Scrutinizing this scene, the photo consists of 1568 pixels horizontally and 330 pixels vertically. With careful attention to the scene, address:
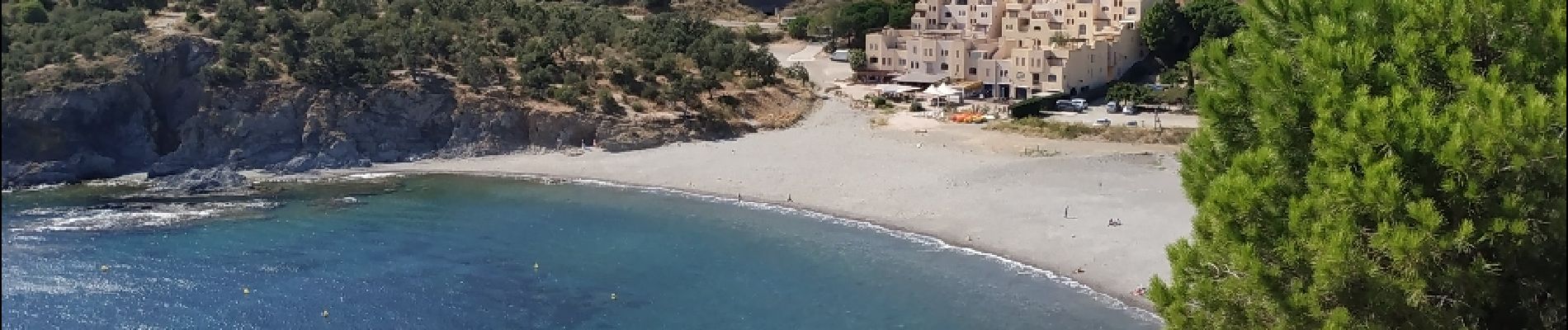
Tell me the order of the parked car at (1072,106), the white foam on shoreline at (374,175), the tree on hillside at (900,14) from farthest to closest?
the tree on hillside at (900,14)
the parked car at (1072,106)
the white foam on shoreline at (374,175)

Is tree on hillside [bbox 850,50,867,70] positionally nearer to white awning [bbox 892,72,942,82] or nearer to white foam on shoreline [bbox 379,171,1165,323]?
white awning [bbox 892,72,942,82]

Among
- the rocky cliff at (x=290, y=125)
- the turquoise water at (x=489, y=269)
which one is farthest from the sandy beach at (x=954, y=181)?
the turquoise water at (x=489, y=269)

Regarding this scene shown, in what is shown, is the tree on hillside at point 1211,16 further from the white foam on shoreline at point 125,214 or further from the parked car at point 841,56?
the white foam on shoreline at point 125,214

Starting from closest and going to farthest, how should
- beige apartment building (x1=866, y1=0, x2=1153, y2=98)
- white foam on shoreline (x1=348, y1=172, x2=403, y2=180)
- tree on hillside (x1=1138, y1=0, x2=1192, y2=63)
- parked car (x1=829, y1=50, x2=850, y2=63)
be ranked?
white foam on shoreline (x1=348, y1=172, x2=403, y2=180)
beige apartment building (x1=866, y1=0, x2=1153, y2=98)
tree on hillside (x1=1138, y1=0, x2=1192, y2=63)
parked car (x1=829, y1=50, x2=850, y2=63)

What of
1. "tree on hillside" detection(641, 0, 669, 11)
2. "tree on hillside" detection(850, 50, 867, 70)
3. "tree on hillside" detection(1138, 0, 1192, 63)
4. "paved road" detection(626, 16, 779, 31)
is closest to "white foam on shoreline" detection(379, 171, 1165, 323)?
"tree on hillside" detection(850, 50, 867, 70)

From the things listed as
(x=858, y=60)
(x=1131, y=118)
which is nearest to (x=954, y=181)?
(x=1131, y=118)

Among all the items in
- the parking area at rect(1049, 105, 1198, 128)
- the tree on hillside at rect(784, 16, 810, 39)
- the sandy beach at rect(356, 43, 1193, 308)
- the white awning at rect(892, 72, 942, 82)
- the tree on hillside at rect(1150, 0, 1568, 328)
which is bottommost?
the sandy beach at rect(356, 43, 1193, 308)

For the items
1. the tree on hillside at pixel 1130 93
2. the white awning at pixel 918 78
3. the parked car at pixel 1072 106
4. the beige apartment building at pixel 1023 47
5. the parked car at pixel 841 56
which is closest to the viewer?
the tree on hillside at pixel 1130 93
